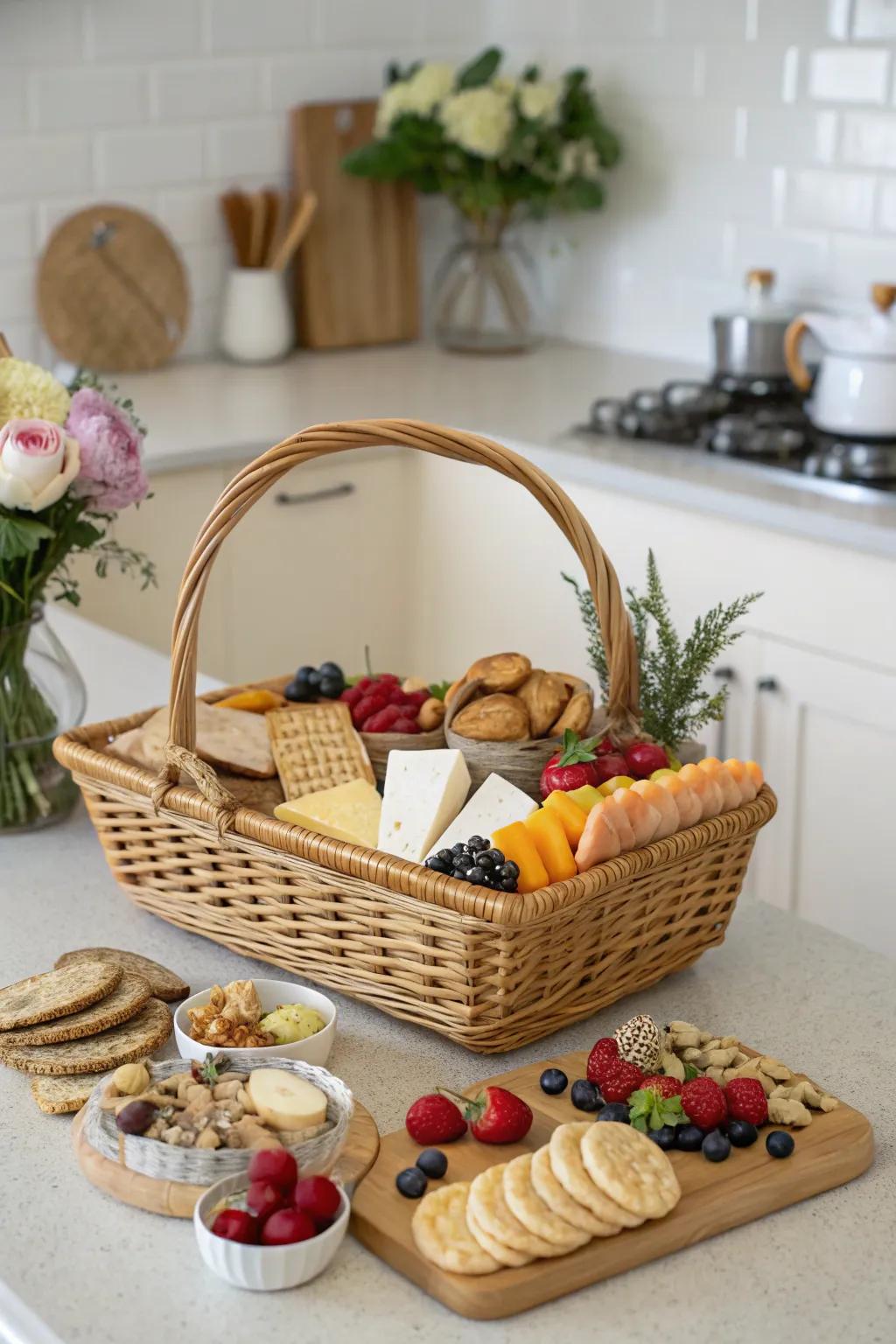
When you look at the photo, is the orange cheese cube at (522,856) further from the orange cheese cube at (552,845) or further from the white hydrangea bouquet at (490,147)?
the white hydrangea bouquet at (490,147)

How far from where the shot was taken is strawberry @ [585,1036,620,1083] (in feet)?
3.50

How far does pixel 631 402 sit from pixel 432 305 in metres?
1.10

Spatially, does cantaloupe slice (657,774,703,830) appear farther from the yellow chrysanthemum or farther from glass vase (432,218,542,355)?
glass vase (432,218,542,355)

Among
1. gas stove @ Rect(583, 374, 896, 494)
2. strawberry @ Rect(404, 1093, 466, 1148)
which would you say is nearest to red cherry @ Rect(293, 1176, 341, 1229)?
strawberry @ Rect(404, 1093, 466, 1148)

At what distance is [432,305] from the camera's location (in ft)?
12.2

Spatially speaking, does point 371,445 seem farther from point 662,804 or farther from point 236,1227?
point 236,1227

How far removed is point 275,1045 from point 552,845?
0.24m

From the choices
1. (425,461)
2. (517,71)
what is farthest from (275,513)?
(517,71)

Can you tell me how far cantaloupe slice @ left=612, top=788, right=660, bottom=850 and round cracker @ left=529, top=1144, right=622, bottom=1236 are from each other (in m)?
0.29

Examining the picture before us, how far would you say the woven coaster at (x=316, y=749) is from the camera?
4.40 ft

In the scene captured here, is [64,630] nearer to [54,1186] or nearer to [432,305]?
[54,1186]

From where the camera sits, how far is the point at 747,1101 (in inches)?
40.7

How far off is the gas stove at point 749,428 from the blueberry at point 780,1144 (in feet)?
5.01

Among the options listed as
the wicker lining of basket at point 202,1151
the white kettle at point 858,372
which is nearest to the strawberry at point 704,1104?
the wicker lining of basket at point 202,1151
